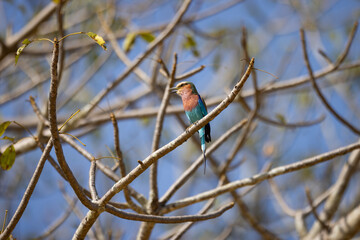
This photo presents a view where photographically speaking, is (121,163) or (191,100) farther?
(191,100)

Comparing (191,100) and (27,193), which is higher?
(191,100)

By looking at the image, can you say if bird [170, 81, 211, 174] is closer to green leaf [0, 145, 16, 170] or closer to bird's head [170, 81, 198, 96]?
bird's head [170, 81, 198, 96]

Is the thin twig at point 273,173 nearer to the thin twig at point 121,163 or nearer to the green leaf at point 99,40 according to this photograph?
the thin twig at point 121,163

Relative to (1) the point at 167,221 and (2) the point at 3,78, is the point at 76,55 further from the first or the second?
(1) the point at 167,221

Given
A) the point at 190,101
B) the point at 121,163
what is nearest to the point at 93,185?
the point at 121,163

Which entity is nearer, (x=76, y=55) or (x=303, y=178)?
(x=76, y=55)

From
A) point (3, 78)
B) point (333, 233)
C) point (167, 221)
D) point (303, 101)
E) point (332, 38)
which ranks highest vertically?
point (3, 78)

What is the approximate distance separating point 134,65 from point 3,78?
3869 mm

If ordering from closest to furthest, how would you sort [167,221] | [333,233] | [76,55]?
[167,221], [333,233], [76,55]

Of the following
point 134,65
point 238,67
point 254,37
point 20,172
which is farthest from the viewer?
point 254,37

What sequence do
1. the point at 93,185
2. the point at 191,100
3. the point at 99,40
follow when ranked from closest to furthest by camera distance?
the point at 99,40, the point at 93,185, the point at 191,100

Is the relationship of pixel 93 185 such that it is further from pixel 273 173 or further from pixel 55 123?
pixel 273 173

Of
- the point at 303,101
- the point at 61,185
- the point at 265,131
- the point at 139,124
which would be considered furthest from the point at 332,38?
the point at 61,185

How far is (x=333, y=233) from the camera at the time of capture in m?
4.11
